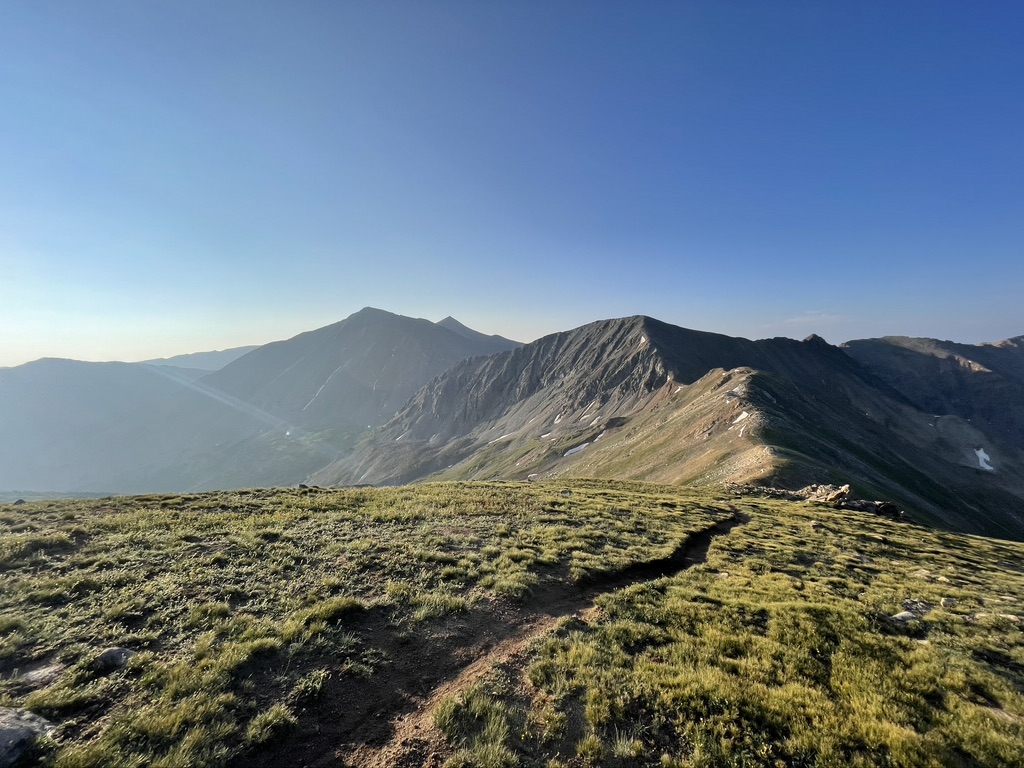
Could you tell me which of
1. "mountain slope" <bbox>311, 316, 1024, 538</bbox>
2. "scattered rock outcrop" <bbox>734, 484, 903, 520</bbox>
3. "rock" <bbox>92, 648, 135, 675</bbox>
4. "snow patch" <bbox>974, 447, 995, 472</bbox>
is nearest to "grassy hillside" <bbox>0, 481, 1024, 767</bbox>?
"rock" <bbox>92, 648, 135, 675</bbox>

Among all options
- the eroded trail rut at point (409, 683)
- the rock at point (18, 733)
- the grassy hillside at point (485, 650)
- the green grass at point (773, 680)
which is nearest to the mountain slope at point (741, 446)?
the green grass at point (773, 680)

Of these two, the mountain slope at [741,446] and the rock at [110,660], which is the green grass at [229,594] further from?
the mountain slope at [741,446]

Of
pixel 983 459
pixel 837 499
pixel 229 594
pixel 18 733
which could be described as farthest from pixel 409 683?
pixel 983 459

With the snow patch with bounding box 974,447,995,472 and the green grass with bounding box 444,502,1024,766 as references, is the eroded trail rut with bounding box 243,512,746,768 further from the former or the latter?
the snow patch with bounding box 974,447,995,472

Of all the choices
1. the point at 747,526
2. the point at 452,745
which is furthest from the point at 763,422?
the point at 452,745

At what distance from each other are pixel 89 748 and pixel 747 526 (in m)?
29.9

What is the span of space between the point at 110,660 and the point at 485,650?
8242mm

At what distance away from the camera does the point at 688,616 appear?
1237 cm

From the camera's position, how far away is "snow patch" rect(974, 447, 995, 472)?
178m

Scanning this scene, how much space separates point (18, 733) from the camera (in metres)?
6.76

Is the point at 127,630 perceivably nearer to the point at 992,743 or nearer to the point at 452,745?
the point at 452,745

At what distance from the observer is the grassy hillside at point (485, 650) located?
7.47 meters

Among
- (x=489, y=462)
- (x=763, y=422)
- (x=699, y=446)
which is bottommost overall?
(x=489, y=462)

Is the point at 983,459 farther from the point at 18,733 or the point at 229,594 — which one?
the point at 18,733
